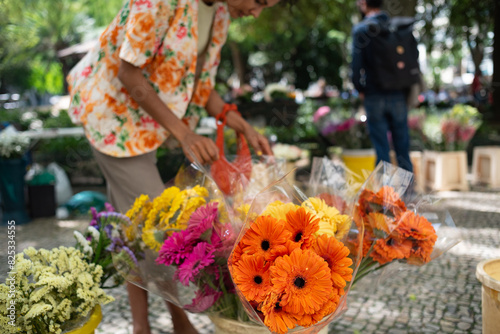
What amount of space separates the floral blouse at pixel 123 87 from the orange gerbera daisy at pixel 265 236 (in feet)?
2.76

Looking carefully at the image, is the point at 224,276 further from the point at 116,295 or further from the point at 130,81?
the point at 116,295

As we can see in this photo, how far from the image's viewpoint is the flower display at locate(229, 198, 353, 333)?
3.38ft

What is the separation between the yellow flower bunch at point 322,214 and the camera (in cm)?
121

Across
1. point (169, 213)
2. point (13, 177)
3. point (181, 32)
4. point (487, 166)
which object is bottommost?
point (487, 166)

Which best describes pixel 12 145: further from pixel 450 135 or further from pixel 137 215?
pixel 450 135

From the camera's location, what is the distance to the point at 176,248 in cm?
128

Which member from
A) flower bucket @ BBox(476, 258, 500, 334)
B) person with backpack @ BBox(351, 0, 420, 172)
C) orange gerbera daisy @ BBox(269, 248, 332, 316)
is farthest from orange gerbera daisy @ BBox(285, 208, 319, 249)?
person with backpack @ BBox(351, 0, 420, 172)

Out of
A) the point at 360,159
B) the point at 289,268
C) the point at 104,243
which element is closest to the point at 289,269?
the point at 289,268

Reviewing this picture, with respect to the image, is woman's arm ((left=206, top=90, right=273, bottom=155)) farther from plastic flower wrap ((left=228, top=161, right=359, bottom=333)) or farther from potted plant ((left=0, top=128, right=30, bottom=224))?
potted plant ((left=0, top=128, right=30, bottom=224))

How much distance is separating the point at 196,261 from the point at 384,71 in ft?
13.1

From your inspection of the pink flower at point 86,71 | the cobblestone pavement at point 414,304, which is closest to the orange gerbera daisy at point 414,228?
the cobblestone pavement at point 414,304

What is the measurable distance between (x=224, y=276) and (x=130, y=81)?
808 millimetres

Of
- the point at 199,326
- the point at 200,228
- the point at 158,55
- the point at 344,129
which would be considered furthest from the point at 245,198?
the point at 344,129

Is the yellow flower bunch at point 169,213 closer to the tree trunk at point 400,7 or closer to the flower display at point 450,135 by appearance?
the flower display at point 450,135
